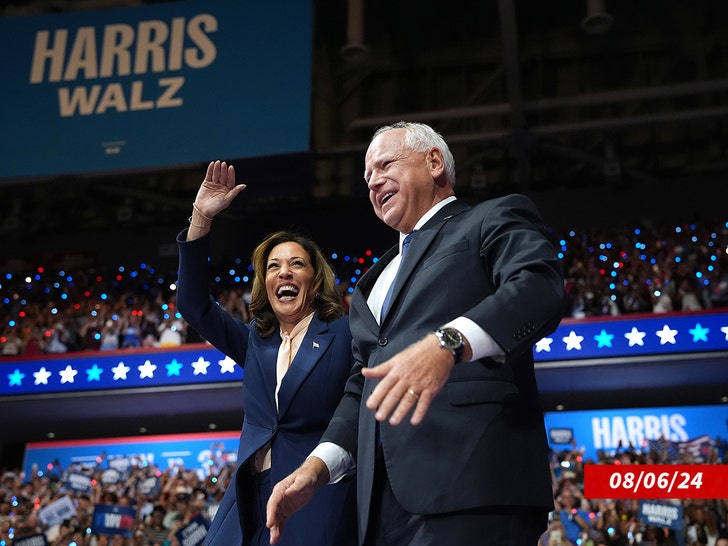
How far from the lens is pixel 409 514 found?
1451mm

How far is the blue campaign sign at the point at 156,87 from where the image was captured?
10461 millimetres

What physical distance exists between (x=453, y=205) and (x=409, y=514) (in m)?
0.63

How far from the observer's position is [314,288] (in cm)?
250

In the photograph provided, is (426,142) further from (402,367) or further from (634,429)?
(634,429)

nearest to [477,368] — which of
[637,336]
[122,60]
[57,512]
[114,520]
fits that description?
[114,520]

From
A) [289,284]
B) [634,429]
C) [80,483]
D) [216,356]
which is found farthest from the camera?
[634,429]

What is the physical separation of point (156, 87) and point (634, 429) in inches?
272

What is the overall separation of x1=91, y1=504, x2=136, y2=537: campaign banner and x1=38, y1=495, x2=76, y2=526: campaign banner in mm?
842

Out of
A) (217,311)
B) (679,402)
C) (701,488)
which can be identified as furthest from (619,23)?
(217,311)

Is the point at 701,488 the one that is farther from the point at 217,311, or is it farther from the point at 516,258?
the point at 516,258

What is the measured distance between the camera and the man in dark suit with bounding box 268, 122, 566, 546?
1321 millimetres

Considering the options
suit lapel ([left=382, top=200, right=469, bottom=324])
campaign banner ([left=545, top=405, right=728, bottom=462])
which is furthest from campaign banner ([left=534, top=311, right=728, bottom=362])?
suit lapel ([left=382, top=200, right=469, bottom=324])

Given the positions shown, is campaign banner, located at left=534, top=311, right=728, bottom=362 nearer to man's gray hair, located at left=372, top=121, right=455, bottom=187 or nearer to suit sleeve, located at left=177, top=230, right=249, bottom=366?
suit sleeve, located at left=177, top=230, right=249, bottom=366

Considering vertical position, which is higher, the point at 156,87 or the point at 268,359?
the point at 156,87
